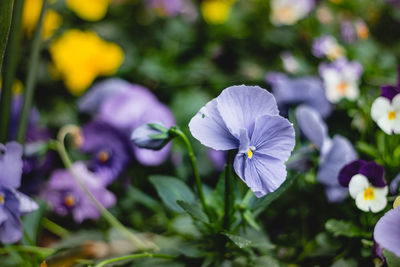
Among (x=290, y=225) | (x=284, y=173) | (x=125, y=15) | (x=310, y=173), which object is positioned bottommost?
(x=290, y=225)

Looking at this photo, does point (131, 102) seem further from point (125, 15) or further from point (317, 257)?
point (125, 15)

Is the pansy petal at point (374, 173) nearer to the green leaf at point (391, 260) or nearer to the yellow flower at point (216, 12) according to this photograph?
the green leaf at point (391, 260)

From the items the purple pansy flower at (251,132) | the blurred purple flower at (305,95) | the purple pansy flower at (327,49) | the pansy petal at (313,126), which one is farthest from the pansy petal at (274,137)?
the purple pansy flower at (327,49)

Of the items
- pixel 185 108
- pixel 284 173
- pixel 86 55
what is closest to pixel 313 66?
pixel 185 108

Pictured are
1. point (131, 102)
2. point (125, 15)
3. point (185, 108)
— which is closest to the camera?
point (131, 102)

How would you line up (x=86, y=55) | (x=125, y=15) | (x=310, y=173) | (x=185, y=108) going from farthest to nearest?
(x=125, y=15) → (x=86, y=55) → (x=185, y=108) → (x=310, y=173)
